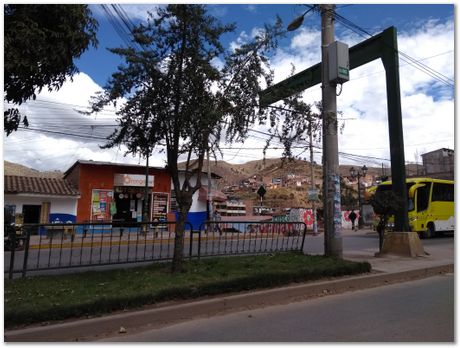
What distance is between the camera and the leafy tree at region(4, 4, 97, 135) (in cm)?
493

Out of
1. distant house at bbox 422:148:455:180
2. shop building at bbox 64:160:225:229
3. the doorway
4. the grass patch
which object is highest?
distant house at bbox 422:148:455:180

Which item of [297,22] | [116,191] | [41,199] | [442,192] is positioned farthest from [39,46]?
[442,192]

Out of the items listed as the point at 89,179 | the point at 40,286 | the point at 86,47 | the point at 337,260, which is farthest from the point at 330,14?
the point at 89,179

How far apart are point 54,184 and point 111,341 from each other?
21.8 meters

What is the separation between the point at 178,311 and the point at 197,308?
0.31 metres

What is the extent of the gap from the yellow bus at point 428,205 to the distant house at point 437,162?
1381 inches

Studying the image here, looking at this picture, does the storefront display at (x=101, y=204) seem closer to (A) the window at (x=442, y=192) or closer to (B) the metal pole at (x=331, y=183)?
(B) the metal pole at (x=331, y=183)

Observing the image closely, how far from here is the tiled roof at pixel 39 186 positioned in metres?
22.7

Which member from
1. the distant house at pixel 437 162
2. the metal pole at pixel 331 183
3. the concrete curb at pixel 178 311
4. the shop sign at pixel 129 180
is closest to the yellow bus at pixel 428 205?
the metal pole at pixel 331 183

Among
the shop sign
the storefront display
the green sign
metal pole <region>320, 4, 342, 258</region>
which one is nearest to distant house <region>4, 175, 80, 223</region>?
the storefront display

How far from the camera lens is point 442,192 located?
2314cm

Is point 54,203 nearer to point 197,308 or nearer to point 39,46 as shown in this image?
point 197,308

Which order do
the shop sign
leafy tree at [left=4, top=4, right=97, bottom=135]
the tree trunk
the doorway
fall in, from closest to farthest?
leafy tree at [left=4, top=4, right=97, bottom=135]
the tree trunk
the doorway
the shop sign

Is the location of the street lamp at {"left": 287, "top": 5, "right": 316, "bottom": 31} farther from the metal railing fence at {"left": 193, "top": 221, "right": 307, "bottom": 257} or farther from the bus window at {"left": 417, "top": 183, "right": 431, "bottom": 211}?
the bus window at {"left": 417, "top": 183, "right": 431, "bottom": 211}
